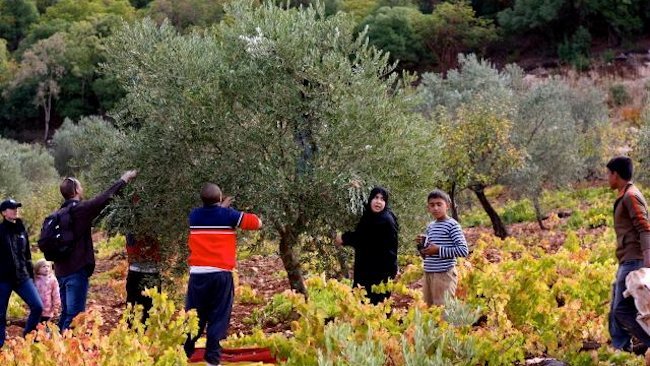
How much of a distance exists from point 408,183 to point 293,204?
5.31 feet

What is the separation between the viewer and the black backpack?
7426 mm

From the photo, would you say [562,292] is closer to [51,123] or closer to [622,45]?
[622,45]

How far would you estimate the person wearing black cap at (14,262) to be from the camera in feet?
26.8

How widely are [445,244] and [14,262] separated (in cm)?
472

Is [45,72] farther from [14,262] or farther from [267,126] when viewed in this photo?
[267,126]

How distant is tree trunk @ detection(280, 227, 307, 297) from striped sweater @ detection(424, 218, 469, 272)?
2284 mm

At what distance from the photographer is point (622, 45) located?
5528 centimetres

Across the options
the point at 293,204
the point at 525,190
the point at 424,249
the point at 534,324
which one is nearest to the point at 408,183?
the point at 293,204

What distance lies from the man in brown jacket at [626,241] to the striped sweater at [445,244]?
1482 mm

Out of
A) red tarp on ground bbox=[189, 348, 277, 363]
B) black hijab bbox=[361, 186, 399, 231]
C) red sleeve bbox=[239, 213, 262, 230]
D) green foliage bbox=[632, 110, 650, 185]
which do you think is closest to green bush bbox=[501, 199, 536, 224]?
green foliage bbox=[632, 110, 650, 185]

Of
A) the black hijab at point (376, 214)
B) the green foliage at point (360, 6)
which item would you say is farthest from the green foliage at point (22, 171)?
the green foliage at point (360, 6)

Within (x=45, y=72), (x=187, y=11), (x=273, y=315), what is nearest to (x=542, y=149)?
(x=273, y=315)

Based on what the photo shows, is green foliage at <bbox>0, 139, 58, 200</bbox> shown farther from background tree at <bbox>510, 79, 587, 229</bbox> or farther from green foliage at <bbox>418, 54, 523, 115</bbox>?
background tree at <bbox>510, 79, 587, 229</bbox>

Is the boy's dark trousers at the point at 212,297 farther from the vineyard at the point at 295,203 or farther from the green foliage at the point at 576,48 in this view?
the green foliage at the point at 576,48
